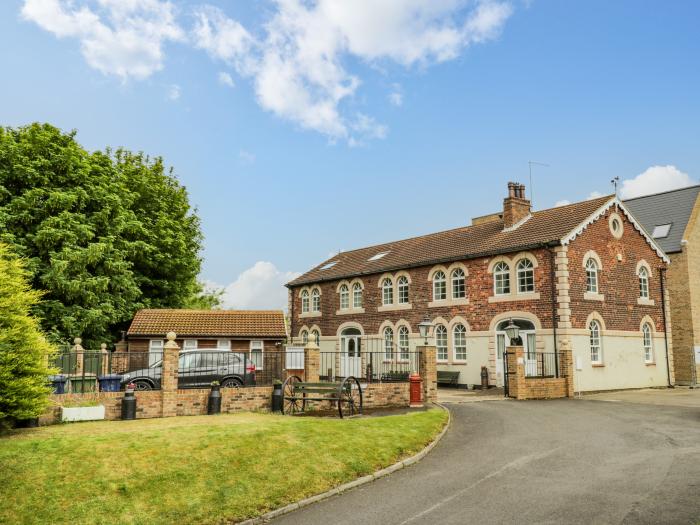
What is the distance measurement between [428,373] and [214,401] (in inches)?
280

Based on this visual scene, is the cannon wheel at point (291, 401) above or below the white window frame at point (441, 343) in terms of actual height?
below

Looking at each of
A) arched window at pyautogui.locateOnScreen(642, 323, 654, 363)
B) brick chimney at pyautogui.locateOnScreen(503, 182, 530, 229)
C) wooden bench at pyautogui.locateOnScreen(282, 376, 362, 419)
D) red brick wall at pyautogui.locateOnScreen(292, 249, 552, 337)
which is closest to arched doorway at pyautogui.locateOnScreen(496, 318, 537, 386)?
red brick wall at pyautogui.locateOnScreen(292, 249, 552, 337)

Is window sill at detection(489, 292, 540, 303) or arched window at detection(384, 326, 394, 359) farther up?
window sill at detection(489, 292, 540, 303)

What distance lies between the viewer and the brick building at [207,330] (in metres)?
30.5

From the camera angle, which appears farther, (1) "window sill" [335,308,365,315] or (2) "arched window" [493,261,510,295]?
(1) "window sill" [335,308,365,315]

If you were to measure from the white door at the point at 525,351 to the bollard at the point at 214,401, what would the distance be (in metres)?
14.0

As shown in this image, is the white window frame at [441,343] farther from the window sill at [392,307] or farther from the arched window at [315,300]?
the arched window at [315,300]

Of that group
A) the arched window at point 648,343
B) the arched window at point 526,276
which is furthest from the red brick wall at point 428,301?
the arched window at point 648,343

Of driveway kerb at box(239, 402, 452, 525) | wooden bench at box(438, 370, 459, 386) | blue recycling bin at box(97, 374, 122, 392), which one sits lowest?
driveway kerb at box(239, 402, 452, 525)

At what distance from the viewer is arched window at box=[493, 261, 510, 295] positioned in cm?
2798

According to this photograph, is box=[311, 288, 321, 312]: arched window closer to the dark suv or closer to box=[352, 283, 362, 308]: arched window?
box=[352, 283, 362, 308]: arched window

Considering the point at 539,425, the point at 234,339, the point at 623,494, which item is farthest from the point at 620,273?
the point at 623,494

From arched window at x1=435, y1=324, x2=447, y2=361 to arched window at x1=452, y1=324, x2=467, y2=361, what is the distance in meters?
0.67

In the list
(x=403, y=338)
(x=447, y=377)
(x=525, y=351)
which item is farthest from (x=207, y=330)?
(x=525, y=351)
